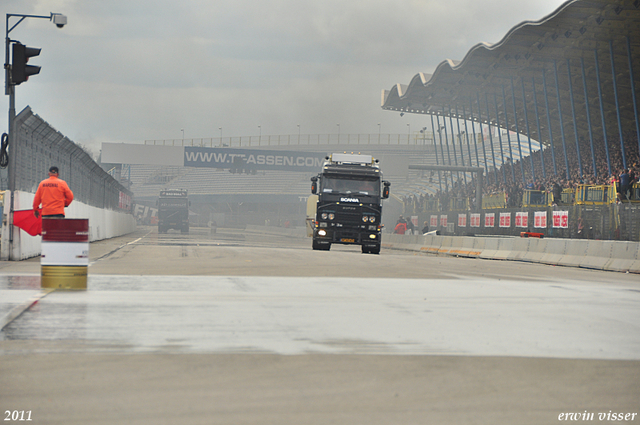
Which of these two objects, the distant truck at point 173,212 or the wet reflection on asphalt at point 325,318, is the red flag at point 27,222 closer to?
the wet reflection on asphalt at point 325,318

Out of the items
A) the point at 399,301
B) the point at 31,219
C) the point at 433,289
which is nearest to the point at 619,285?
the point at 433,289

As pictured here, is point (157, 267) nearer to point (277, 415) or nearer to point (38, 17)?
point (38, 17)

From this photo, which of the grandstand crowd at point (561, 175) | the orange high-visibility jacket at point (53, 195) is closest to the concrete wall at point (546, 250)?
the grandstand crowd at point (561, 175)

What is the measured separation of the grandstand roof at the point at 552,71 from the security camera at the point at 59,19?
28.3 metres

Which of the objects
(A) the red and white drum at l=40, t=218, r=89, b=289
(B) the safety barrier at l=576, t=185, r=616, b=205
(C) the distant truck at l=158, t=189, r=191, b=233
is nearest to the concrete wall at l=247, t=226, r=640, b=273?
(B) the safety barrier at l=576, t=185, r=616, b=205

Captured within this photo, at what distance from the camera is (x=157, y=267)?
599 inches

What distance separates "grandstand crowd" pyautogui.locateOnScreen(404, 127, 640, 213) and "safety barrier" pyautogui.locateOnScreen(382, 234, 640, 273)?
4278 millimetres

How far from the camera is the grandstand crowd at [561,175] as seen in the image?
34103 millimetres

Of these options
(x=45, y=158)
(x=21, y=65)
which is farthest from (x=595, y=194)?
(x=21, y=65)

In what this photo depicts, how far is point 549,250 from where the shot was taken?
24.4 m

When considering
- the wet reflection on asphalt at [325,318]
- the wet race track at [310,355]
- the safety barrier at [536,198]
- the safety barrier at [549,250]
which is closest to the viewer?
the wet race track at [310,355]

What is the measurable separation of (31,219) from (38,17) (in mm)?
6312

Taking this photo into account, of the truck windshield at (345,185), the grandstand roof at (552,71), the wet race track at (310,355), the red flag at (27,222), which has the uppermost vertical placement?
the grandstand roof at (552,71)

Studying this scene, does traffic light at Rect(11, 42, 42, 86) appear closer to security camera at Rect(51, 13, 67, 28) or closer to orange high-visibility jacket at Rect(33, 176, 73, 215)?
orange high-visibility jacket at Rect(33, 176, 73, 215)
